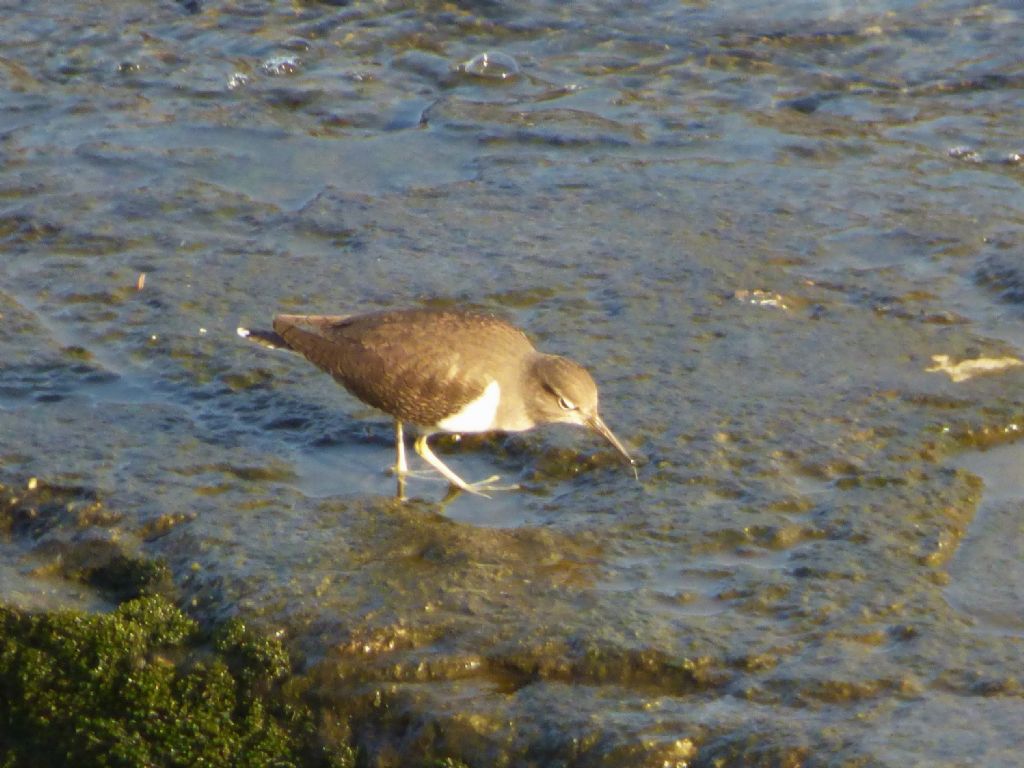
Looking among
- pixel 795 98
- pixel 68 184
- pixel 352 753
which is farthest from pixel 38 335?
pixel 795 98

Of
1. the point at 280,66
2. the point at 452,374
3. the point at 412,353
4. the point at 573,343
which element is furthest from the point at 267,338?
the point at 280,66

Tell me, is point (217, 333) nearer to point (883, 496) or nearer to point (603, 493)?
point (603, 493)

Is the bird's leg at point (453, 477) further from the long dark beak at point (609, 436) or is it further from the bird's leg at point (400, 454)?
the long dark beak at point (609, 436)

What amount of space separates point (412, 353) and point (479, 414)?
359 mm

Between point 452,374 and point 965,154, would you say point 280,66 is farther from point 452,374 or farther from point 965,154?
point 452,374

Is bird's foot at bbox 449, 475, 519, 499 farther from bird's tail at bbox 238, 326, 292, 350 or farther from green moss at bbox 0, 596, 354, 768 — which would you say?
green moss at bbox 0, 596, 354, 768

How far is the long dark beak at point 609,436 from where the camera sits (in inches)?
229

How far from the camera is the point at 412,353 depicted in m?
5.78

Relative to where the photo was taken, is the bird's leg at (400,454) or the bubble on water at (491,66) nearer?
the bird's leg at (400,454)

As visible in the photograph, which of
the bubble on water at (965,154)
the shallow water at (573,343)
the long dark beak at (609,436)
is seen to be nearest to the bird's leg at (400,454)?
the shallow water at (573,343)

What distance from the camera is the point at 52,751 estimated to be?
4715 millimetres

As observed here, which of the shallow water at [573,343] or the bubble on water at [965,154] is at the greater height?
the bubble on water at [965,154]

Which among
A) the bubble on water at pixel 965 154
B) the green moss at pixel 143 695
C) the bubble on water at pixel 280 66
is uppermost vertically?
the bubble on water at pixel 280 66

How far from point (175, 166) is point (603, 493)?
4153 mm
